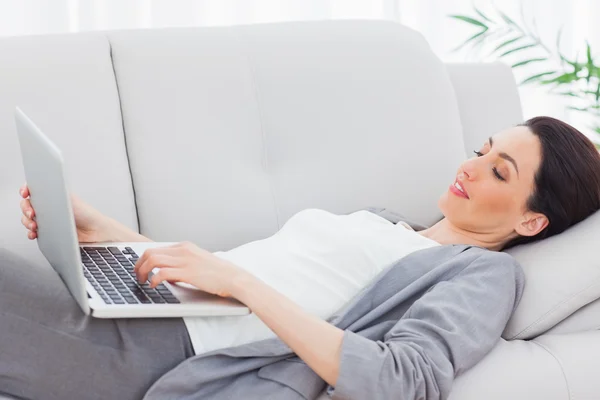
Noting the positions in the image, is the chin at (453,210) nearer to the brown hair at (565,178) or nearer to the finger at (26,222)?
the brown hair at (565,178)

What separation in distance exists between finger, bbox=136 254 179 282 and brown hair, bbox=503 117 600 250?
31.1 inches

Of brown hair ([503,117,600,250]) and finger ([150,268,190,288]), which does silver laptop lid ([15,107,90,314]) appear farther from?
brown hair ([503,117,600,250])

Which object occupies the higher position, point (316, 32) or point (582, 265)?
point (316, 32)

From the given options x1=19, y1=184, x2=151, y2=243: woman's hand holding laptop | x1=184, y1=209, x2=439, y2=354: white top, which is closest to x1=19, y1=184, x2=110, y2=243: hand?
x1=19, y1=184, x2=151, y2=243: woman's hand holding laptop

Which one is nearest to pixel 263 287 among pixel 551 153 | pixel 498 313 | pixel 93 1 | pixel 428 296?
pixel 428 296

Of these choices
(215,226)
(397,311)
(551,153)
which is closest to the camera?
(397,311)

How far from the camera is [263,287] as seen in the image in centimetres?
139

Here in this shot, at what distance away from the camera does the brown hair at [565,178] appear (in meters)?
1.76

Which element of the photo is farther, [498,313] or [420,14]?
[420,14]

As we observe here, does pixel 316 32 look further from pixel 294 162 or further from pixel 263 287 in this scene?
pixel 263 287

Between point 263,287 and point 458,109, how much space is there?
3.57 feet

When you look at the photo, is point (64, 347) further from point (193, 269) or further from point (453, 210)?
point (453, 210)

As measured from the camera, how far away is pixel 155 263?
1372mm

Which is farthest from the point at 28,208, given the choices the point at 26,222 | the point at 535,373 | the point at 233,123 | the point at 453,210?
the point at 535,373
